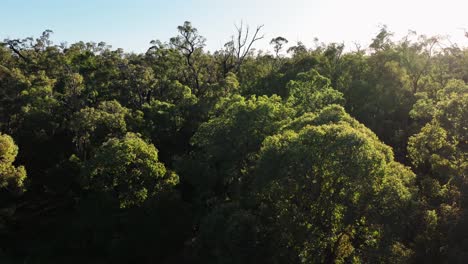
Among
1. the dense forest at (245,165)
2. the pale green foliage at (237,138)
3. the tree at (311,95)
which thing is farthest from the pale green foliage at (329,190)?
the tree at (311,95)

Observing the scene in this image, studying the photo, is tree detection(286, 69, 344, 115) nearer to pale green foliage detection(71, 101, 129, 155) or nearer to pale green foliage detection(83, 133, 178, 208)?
pale green foliage detection(83, 133, 178, 208)

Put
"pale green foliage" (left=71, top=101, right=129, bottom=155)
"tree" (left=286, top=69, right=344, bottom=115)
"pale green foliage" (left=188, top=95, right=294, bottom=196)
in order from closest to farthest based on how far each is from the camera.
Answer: "pale green foliage" (left=188, top=95, right=294, bottom=196), "tree" (left=286, top=69, right=344, bottom=115), "pale green foliage" (left=71, top=101, right=129, bottom=155)

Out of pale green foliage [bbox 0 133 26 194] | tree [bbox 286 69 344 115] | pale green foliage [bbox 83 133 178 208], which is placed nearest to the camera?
pale green foliage [bbox 83 133 178 208]

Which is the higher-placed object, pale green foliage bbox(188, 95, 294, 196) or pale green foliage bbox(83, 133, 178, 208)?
pale green foliage bbox(188, 95, 294, 196)

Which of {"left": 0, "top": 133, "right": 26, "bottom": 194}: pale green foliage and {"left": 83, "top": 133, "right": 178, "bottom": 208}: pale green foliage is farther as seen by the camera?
{"left": 0, "top": 133, "right": 26, "bottom": 194}: pale green foliage

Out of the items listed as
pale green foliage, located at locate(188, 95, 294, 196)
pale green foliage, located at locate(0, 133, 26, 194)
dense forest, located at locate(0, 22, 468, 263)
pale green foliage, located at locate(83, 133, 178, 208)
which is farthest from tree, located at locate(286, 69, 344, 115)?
pale green foliage, located at locate(0, 133, 26, 194)

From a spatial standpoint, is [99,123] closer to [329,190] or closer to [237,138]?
[237,138]

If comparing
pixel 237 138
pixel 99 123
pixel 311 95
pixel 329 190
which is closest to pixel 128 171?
pixel 237 138
